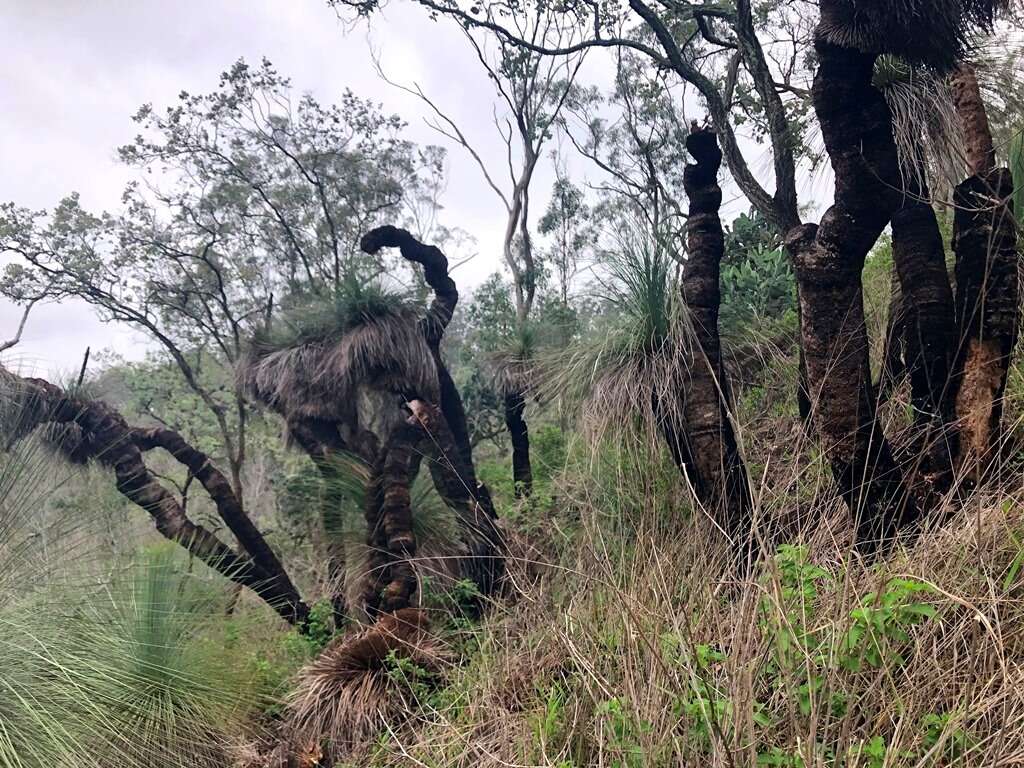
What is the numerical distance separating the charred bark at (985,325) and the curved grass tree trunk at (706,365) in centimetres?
100

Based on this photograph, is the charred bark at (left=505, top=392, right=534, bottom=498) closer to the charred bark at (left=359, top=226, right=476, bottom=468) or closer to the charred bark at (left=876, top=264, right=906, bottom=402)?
the charred bark at (left=359, top=226, right=476, bottom=468)

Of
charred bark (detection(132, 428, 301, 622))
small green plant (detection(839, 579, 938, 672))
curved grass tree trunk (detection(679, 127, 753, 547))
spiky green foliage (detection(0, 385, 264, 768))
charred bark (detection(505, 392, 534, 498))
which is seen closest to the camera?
small green plant (detection(839, 579, 938, 672))

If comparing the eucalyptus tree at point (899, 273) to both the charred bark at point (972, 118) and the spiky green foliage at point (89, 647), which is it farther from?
the spiky green foliage at point (89, 647)

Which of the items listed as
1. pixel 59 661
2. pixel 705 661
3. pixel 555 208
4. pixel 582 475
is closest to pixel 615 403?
pixel 582 475

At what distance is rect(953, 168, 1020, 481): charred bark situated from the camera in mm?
3090

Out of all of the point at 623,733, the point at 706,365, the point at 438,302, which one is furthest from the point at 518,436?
the point at 623,733

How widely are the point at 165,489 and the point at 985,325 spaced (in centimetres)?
633

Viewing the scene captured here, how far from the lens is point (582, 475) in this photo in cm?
398

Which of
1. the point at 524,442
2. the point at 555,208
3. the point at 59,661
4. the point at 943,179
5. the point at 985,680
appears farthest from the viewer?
the point at 555,208

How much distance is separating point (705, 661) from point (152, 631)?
3.26 metres

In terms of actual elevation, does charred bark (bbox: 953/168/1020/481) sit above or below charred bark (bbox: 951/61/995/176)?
below

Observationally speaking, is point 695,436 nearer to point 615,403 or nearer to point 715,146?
point 615,403

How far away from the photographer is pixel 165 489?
6.77m

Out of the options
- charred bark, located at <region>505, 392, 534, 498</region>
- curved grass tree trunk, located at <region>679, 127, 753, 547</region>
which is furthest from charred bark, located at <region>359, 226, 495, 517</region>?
curved grass tree trunk, located at <region>679, 127, 753, 547</region>
